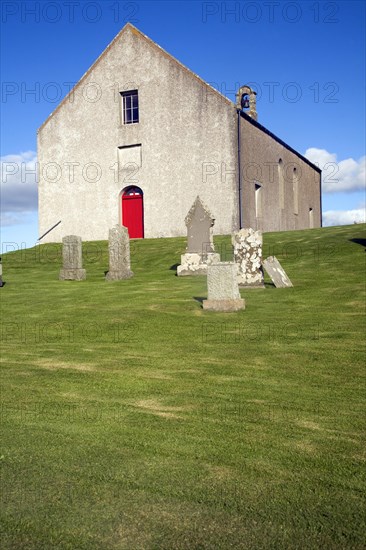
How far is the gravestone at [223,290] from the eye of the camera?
12258 mm

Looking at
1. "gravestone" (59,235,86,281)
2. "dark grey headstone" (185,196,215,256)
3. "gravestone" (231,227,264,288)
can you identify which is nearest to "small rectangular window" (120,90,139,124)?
"gravestone" (59,235,86,281)

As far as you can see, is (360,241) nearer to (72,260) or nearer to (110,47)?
(72,260)

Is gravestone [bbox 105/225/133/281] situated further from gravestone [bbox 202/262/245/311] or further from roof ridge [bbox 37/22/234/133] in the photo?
roof ridge [bbox 37/22/234/133]

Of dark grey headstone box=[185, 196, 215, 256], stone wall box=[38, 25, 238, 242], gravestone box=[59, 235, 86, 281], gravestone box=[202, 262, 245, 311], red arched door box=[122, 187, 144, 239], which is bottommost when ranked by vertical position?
gravestone box=[202, 262, 245, 311]

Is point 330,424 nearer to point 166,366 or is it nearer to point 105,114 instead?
point 166,366

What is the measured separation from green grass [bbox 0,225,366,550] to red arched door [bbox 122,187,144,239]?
17.7 metres

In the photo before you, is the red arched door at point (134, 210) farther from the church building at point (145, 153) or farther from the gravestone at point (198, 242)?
the gravestone at point (198, 242)

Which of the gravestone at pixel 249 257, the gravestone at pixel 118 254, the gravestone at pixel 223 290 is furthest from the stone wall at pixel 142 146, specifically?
the gravestone at pixel 223 290

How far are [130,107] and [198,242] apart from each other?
49.5 feet

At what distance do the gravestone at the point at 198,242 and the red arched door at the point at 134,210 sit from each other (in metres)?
12.2

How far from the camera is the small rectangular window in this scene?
31.0 meters

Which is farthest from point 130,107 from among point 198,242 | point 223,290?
point 223,290

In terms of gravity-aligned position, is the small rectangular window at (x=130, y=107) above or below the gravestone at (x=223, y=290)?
above

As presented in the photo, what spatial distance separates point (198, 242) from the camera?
18.7 m
